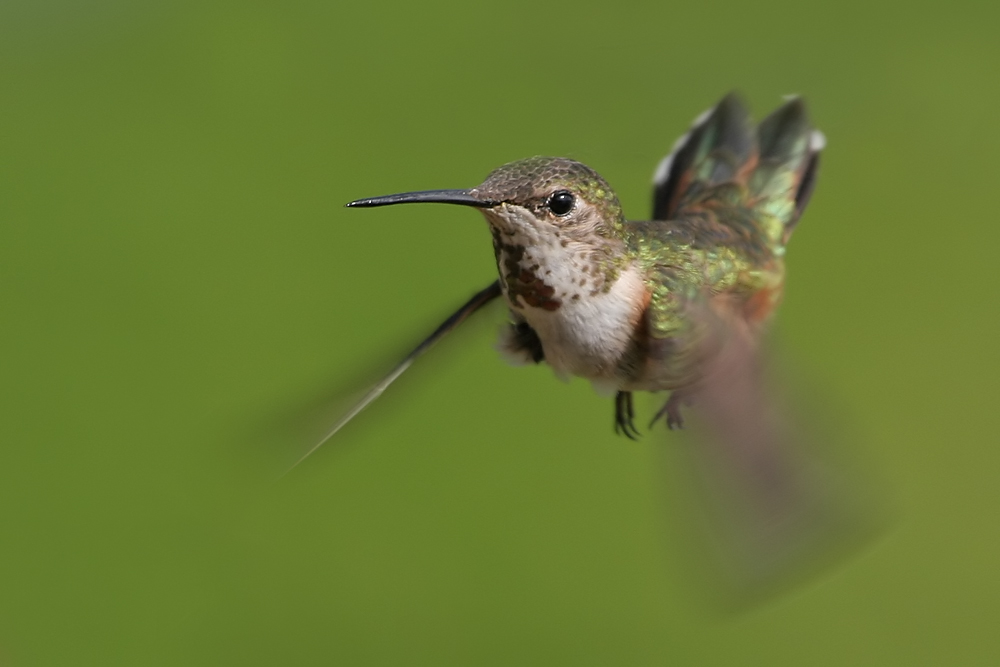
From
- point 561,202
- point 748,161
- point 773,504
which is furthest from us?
point 748,161

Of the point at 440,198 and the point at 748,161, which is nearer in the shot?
the point at 440,198

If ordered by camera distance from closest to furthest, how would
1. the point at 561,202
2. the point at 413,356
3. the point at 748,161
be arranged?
the point at 561,202, the point at 413,356, the point at 748,161

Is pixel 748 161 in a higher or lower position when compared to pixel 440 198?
lower

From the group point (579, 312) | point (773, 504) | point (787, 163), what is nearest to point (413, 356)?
point (579, 312)

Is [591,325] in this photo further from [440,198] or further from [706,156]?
[706,156]

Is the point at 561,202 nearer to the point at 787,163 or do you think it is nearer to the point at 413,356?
the point at 413,356

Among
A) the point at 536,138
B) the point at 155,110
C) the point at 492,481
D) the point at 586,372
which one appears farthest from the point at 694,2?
the point at 586,372

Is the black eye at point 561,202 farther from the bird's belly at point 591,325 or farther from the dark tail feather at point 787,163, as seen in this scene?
the dark tail feather at point 787,163
